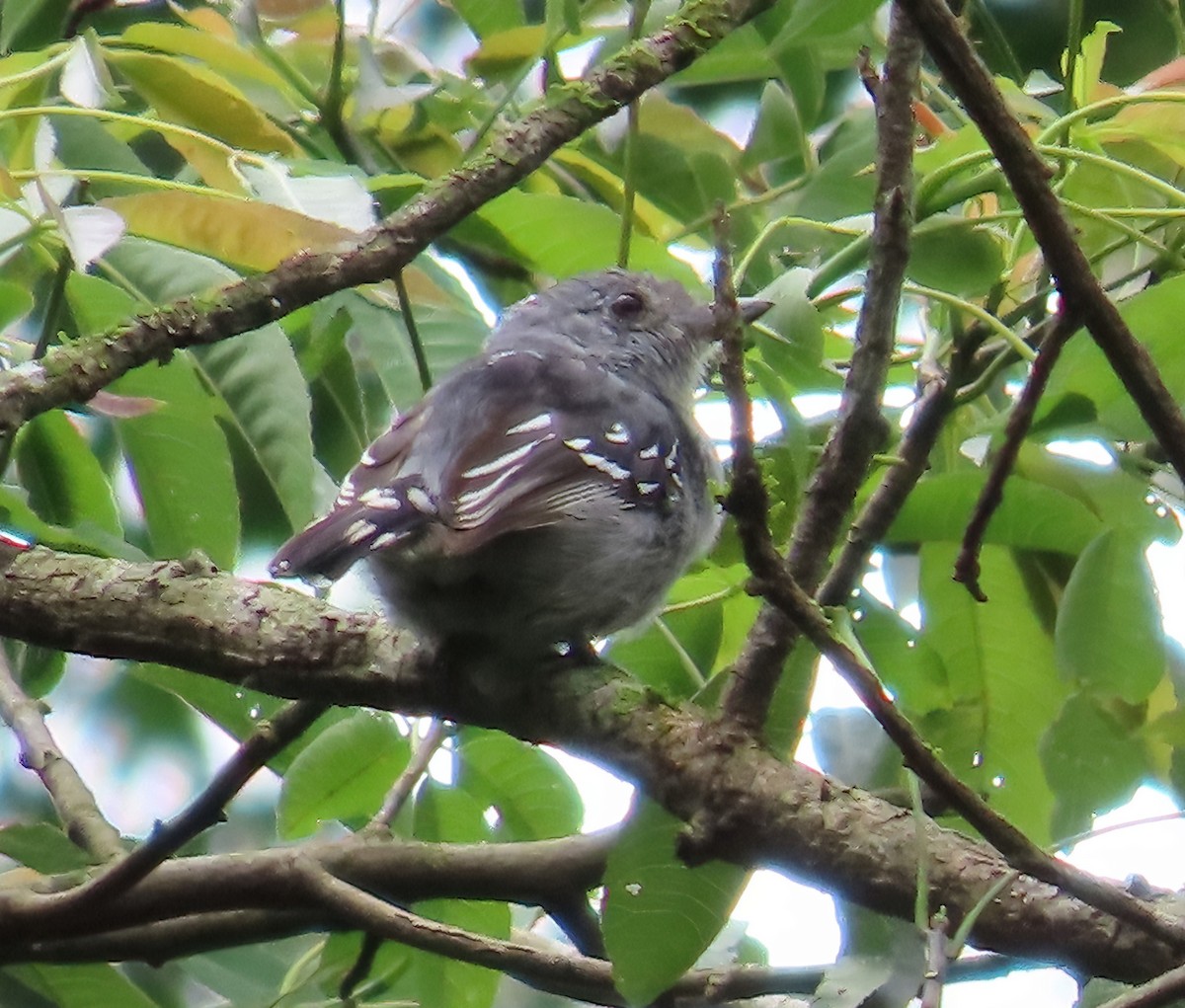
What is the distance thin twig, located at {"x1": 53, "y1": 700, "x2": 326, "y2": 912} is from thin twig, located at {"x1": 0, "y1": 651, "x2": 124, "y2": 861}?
29cm

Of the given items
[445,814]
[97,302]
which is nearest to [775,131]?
[97,302]

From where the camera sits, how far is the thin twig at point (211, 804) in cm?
222

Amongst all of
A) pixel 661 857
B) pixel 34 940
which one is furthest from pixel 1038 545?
pixel 34 940

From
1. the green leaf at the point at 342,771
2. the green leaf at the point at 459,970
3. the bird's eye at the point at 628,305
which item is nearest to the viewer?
the green leaf at the point at 342,771

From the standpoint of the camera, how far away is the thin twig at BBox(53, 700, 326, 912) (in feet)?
7.28

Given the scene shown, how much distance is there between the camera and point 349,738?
7.83 feet

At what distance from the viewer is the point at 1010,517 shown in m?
2.30

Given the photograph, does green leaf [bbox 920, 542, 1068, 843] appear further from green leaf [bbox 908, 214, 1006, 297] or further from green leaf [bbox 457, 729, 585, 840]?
green leaf [bbox 457, 729, 585, 840]

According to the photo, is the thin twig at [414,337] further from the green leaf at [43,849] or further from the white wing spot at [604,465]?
the green leaf at [43,849]

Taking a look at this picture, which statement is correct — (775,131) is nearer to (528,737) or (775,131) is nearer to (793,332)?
(793,332)

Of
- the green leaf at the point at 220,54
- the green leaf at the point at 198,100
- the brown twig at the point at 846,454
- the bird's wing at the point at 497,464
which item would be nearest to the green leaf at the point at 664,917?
the brown twig at the point at 846,454

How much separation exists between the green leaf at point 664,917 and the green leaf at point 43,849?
1.11 meters

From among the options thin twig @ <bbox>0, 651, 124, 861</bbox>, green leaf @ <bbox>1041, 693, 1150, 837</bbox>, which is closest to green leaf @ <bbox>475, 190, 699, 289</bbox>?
green leaf @ <bbox>1041, 693, 1150, 837</bbox>

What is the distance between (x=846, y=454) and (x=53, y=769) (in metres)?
1.58
